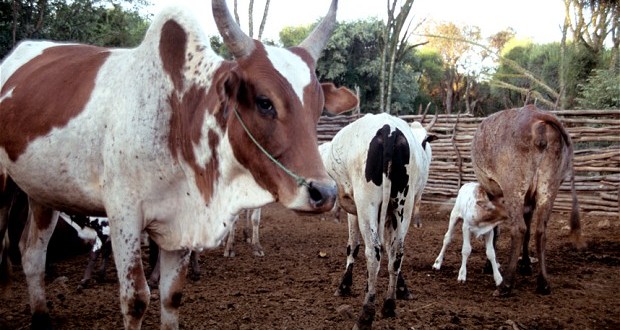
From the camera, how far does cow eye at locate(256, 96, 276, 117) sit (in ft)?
8.74

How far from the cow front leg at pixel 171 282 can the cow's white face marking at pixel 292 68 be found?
4.48 ft

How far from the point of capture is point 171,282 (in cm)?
347

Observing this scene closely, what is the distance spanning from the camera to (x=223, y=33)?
279cm

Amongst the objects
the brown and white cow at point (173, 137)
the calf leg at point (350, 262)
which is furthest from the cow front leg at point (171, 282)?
the calf leg at point (350, 262)

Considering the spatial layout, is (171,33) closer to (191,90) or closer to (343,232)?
(191,90)

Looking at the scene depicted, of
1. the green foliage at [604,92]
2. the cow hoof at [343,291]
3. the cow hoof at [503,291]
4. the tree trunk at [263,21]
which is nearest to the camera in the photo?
the cow hoof at [343,291]

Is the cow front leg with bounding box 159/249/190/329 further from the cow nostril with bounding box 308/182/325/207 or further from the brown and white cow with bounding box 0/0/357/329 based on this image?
the cow nostril with bounding box 308/182/325/207

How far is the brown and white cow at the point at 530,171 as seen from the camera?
5.72 meters

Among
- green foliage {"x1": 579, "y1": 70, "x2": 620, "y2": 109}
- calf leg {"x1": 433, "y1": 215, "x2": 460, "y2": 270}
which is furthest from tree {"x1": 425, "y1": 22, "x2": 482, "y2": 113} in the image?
calf leg {"x1": 433, "y1": 215, "x2": 460, "y2": 270}

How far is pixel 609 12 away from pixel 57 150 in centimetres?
2129

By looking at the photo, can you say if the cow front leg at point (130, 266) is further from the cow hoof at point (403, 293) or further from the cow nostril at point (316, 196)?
the cow hoof at point (403, 293)

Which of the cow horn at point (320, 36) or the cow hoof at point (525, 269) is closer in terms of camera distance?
the cow horn at point (320, 36)

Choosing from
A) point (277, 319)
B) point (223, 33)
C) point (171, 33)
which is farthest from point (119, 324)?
point (223, 33)

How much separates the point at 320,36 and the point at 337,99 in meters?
0.37
